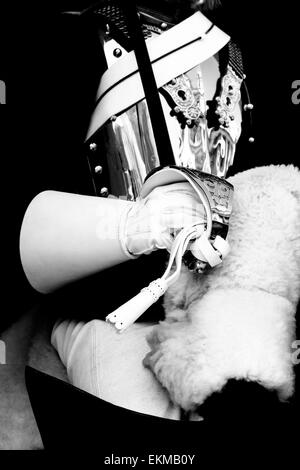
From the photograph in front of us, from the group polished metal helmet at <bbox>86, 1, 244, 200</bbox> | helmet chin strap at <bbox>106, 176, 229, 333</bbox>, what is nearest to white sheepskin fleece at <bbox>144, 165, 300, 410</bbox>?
helmet chin strap at <bbox>106, 176, 229, 333</bbox>

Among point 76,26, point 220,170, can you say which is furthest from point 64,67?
point 220,170

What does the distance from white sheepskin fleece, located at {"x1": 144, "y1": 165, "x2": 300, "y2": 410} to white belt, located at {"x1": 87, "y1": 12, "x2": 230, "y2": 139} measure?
24 cm

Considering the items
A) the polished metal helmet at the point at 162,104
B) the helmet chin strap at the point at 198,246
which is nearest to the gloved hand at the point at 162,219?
the helmet chin strap at the point at 198,246

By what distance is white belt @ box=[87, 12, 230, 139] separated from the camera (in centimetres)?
87

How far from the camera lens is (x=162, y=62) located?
2.95 ft

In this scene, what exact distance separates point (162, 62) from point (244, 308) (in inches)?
→ 18.5

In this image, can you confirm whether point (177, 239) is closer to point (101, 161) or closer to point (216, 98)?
point (101, 161)

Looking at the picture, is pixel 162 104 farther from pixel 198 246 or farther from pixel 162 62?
pixel 198 246

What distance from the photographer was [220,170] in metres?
0.93

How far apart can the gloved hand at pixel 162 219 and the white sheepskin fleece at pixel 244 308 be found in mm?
71

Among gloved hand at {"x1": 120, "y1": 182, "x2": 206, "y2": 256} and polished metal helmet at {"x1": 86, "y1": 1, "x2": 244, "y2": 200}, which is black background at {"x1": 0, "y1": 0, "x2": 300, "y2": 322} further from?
gloved hand at {"x1": 120, "y1": 182, "x2": 206, "y2": 256}

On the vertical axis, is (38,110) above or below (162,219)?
above

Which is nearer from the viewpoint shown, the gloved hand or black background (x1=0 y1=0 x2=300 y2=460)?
the gloved hand

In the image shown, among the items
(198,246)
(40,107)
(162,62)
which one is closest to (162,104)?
(162,62)
